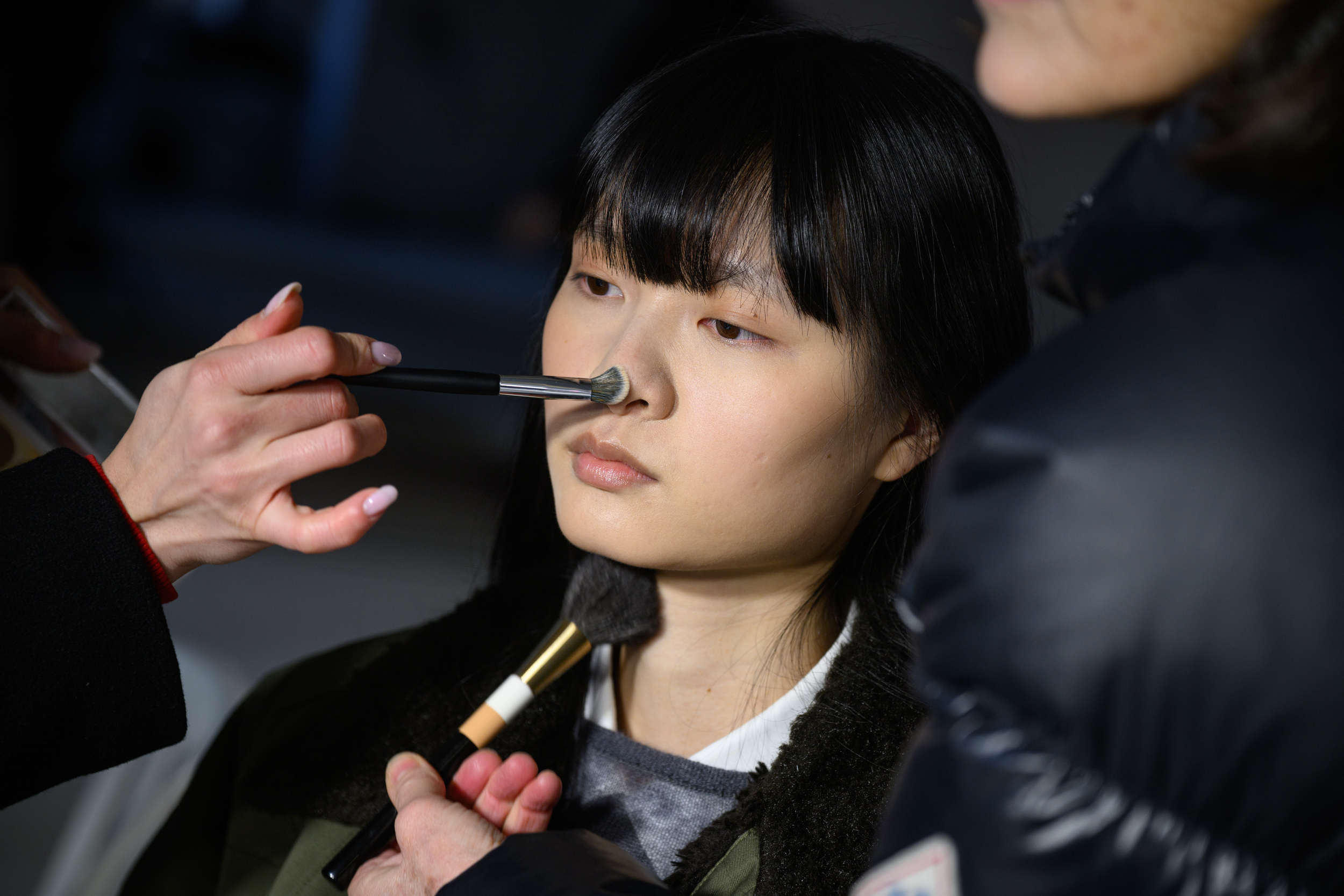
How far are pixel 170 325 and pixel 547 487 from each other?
2203mm

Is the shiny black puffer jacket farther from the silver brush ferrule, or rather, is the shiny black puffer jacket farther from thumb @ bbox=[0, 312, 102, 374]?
thumb @ bbox=[0, 312, 102, 374]

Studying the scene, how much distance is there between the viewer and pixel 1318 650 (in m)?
0.31

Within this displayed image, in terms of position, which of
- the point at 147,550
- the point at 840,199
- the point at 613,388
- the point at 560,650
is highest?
the point at 840,199

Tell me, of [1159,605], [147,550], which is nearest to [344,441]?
[147,550]

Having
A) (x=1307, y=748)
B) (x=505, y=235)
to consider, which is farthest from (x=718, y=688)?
(x=505, y=235)

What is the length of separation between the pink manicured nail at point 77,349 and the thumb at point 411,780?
45cm

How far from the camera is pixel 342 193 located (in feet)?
9.18

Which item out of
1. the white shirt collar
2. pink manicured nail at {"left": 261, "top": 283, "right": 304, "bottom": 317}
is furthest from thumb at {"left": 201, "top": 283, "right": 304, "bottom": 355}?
the white shirt collar

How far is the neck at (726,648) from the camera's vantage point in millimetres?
812

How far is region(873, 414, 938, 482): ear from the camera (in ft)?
2.59

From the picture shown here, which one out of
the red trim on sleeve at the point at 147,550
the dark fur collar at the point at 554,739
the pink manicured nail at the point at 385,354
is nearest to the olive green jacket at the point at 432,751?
the dark fur collar at the point at 554,739

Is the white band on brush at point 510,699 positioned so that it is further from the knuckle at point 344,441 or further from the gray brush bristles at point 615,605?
the knuckle at point 344,441

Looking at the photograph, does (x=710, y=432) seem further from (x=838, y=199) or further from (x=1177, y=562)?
(x=1177, y=562)

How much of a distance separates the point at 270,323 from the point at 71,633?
23cm
